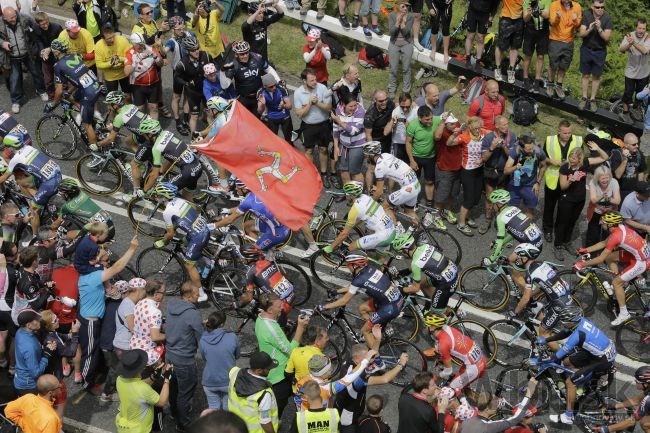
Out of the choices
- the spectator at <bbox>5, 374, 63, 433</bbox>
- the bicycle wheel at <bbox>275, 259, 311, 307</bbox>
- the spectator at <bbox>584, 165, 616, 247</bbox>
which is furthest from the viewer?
the spectator at <bbox>584, 165, 616, 247</bbox>

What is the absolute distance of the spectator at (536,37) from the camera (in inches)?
711

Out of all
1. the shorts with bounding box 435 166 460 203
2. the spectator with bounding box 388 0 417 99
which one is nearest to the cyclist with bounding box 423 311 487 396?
the shorts with bounding box 435 166 460 203

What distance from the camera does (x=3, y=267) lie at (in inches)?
488

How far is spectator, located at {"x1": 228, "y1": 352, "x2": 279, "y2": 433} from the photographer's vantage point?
1047cm

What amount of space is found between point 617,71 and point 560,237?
584cm

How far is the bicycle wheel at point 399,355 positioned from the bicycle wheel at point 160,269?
358 cm

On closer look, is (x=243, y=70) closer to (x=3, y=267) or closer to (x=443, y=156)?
(x=443, y=156)

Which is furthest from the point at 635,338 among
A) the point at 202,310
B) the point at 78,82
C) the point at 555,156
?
the point at 78,82

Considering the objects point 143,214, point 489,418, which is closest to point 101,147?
point 143,214

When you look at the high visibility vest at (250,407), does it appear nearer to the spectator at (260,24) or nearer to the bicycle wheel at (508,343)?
the bicycle wheel at (508,343)

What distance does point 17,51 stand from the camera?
17.8 metres

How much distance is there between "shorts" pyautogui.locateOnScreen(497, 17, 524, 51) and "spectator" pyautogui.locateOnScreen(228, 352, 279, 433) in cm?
1051

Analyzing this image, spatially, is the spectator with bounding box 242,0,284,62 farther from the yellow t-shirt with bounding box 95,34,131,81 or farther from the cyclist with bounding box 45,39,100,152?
the cyclist with bounding box 45,39,100,152

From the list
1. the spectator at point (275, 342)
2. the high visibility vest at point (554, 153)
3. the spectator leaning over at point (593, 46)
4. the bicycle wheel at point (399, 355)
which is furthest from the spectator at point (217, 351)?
the spectator leaning over at point (593, 46)
